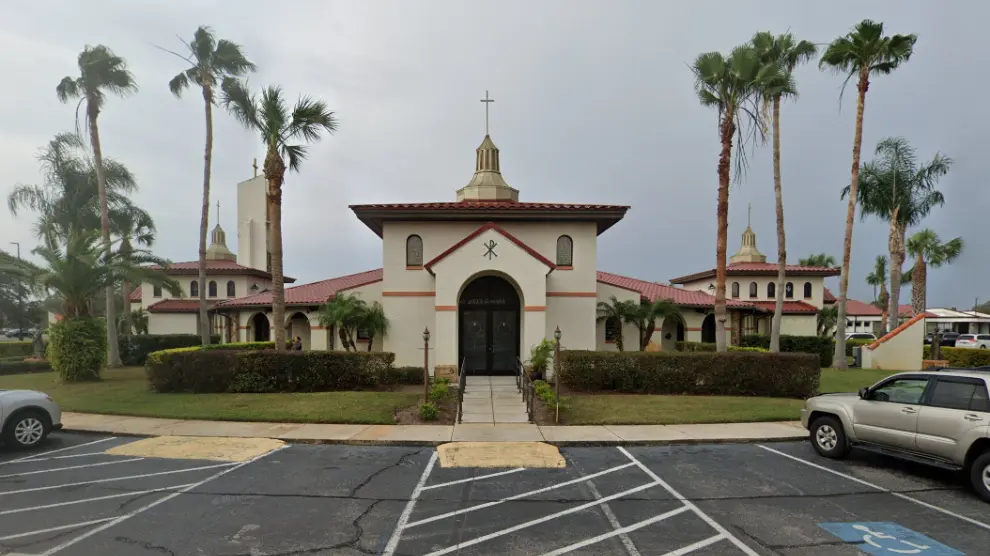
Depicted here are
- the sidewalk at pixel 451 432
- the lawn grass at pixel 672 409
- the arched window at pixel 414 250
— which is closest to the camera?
the sidewalk at pixel 451 432

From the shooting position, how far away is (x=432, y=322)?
64.0ft

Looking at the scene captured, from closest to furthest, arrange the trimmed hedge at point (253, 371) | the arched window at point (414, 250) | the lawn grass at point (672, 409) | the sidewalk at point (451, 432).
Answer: the sidewalk at point (451, 432), the lawn grass at point (672, 409), the trimmed hedge at point (253, 371), the arched window at point (414, 250)

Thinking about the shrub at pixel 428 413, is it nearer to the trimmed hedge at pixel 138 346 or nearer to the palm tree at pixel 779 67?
the palm tree at pixel 779 67

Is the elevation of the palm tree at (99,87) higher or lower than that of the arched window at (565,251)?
higher

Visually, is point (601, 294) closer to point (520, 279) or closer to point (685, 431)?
point (520, 279)

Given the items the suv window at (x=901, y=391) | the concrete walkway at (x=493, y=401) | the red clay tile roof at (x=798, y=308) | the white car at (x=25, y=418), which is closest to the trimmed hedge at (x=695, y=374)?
the concrete walkway at (x=493, y=401)

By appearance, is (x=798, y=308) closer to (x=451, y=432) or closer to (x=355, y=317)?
(x=355, y=317)

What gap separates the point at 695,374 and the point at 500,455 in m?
8.95

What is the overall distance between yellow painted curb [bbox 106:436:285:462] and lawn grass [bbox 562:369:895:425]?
7006 mm

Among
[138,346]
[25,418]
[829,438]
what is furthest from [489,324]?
[138,346]

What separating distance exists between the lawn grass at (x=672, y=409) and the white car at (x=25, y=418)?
11.2 meters

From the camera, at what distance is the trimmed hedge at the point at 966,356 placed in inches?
1033

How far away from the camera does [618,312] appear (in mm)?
22406

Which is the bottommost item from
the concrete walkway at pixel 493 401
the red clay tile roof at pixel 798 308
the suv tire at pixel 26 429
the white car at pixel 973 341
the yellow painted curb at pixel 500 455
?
the white car at pixel 973 341
